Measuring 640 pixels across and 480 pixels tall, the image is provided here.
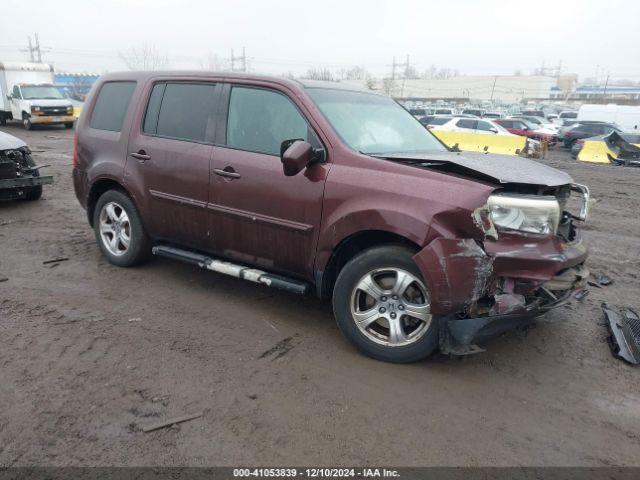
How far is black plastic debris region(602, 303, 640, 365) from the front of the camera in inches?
144

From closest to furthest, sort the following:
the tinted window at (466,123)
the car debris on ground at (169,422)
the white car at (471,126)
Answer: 1. the car debris on ground at (169,422)
2. the white car at (471,126)
3. the tinted window at (466,123)

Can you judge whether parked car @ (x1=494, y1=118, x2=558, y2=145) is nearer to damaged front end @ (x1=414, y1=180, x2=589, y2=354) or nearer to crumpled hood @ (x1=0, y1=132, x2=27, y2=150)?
crumpled hood @ (x1=0, y1=132, x2=27, y2=150)

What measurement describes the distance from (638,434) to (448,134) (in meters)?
18.0

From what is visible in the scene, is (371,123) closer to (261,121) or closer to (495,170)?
(261,121)

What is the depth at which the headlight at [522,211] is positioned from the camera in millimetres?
3105

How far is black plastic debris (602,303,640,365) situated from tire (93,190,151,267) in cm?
431

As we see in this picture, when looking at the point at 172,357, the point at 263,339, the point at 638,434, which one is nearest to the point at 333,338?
the point at 263,339

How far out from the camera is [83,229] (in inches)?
270

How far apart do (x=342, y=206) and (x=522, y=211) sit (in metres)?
1.19

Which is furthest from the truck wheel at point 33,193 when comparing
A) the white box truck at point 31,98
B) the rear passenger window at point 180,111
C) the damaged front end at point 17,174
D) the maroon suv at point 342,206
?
the white box truck at point 31,98

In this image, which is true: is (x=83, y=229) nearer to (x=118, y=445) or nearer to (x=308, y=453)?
(x=118, y=445)

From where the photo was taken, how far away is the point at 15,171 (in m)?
7.78

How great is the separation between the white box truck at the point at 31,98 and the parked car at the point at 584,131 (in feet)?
76.9

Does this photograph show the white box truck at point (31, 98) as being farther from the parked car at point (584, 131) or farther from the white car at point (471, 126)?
the parked car at point (584, 131)
